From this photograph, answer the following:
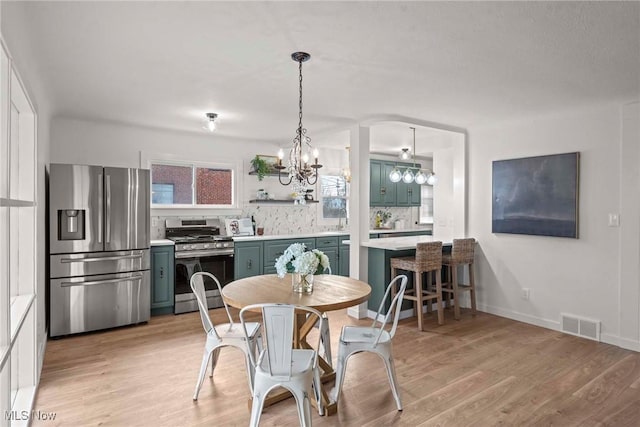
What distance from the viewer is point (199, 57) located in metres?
2.63

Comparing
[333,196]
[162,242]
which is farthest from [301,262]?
[333,196]

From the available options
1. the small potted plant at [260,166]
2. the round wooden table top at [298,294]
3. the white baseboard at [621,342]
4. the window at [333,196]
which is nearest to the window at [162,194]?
the small potted plant at [260,166]

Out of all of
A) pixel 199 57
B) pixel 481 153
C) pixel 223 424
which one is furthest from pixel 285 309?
pixel 481 153

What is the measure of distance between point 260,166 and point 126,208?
80.7 inches

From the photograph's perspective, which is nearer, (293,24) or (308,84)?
(293,24)

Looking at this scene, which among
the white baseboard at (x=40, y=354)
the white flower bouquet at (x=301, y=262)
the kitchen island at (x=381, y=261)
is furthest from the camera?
the kitchen island at (x=381, y=261)

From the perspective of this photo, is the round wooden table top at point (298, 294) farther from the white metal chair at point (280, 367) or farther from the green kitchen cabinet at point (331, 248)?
the green kitchen cabinet at point (331, 248)

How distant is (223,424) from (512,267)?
3.66 m

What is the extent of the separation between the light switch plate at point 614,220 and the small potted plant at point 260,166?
4.19 meters

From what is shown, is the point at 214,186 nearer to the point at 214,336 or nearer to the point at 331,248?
the point at 331,248

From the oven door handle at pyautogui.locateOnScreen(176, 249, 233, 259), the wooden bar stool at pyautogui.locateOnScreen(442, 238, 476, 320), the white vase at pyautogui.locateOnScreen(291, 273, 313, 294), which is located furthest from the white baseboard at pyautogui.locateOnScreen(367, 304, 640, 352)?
the white vase at pyautogui.locateOnScreen(291, 273, 313, 294)

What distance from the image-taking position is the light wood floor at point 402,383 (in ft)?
7.95

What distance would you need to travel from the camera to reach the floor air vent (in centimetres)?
385

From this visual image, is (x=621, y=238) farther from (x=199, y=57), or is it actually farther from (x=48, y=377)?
(x=48, y=377)
